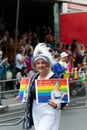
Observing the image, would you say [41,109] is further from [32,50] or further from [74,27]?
[74,27]

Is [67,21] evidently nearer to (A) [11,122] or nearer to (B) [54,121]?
(A) [11,122]

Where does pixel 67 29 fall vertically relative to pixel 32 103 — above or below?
above

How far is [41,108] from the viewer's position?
581 cm

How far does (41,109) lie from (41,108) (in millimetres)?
15

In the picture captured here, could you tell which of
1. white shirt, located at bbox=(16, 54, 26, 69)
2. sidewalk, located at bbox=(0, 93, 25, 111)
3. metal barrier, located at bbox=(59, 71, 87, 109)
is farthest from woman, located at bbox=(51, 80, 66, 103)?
white shirt, located at bbox=(16, 54, 26, 69)

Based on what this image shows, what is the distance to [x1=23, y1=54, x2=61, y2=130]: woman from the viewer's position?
5.76 meters

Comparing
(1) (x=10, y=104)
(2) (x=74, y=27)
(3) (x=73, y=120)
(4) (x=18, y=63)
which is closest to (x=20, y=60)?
(4) (x=18, y=63)

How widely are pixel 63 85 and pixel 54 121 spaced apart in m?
0.51

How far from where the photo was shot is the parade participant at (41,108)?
576 cm

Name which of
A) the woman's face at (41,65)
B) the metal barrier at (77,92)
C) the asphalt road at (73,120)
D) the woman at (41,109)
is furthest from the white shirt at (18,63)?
the woman's face at (41,65)

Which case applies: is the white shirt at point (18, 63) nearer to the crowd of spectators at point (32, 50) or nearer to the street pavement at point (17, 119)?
the crowd of spectators at point (32, 50)

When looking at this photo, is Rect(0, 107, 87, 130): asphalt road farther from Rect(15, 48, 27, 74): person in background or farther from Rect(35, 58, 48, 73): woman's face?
Rect(35, 58, 48, 73): woman's face

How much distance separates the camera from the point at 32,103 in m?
5.90

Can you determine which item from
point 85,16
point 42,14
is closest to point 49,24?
point 42,14
